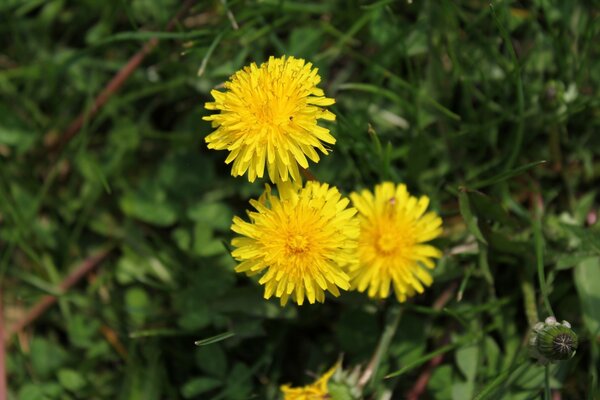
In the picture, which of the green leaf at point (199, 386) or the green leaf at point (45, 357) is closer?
the green leaf at point (199, 386)

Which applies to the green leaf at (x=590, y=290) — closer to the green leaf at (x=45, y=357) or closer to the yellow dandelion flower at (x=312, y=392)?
the yellow dandelion flower at (x=312, y=392)

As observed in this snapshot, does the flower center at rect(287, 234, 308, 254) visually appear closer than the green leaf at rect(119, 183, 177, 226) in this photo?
Yes

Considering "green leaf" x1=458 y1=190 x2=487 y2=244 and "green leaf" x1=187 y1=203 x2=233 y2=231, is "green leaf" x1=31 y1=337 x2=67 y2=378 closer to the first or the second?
"green leaf" x1=187 y1=203 x2=233 y2=231

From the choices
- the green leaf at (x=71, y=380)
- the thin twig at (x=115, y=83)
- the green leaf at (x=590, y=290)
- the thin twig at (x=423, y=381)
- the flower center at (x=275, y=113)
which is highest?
the thin twig at (x=115, y=83)

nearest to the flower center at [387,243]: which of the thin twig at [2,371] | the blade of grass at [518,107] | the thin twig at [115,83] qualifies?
the blade of grass at [518,107]

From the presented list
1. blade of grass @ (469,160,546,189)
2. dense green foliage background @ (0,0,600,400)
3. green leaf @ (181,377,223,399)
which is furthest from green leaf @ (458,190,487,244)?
green leaf @ (181,377,223,399)

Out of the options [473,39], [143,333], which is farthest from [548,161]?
[143,333]
